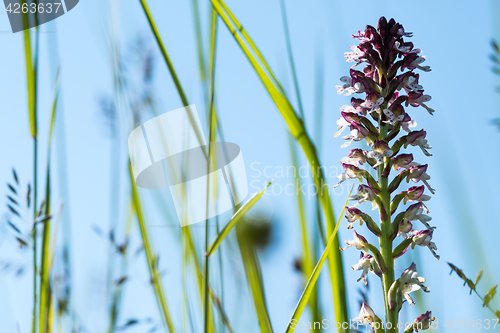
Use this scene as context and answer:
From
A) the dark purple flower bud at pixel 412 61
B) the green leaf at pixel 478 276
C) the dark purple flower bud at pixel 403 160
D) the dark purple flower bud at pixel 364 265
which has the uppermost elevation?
the dark purple flower bud at pixel 412 61

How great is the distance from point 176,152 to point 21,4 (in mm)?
500

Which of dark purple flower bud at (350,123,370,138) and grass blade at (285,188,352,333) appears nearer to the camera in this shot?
grass blade at (285,188,352,333)

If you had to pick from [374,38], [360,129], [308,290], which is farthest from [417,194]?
[308,290]

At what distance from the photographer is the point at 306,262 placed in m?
0.91

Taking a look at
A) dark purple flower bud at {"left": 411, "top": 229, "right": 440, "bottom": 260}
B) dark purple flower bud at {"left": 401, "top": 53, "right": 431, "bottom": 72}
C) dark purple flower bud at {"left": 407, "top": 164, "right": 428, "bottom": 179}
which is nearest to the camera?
dark purple flower bud at {"left": 411, "top": 229, "right": 440, "bottom": 260}

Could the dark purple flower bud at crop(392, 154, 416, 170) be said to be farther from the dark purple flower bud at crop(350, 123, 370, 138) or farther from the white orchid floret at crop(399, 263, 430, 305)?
the white orchid floret at crop(399, 263, 430, 305)

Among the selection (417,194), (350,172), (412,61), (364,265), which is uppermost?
(412,61)

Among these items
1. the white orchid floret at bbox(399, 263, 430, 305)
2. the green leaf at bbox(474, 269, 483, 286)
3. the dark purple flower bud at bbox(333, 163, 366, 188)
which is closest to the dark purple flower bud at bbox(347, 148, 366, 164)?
the dark purple flower bud at bbox(333, 163, 366, 188)

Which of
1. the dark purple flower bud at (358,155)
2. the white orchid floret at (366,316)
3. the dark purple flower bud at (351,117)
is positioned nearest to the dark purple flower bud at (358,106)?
the dark purple flower bud at (351,117)

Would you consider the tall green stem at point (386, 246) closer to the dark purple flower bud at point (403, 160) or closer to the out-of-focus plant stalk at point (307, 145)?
the dark purple flower bud at point (403, 160)

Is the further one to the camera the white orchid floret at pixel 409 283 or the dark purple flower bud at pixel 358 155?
the dark purple flower bud at pixel 358 155

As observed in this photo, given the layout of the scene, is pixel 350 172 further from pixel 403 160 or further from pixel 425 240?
pixel 425 240

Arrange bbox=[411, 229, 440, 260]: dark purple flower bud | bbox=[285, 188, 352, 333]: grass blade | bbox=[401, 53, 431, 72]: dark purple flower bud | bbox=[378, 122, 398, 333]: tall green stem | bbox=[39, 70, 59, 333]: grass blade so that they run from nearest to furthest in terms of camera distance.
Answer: bbox=[285, 188, 352, 333]: grass blade, bbox=[39, 70, 59, 333]: grass blade, bbox=[378, 122, 398, 333]: tall green stem, bbox=[411, 229, 440, 260]: dark purple flower bud, bbox=[401, 53, 431, 72]: dark purple flower bud

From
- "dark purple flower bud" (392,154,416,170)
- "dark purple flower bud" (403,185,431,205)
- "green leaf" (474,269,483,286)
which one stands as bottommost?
"green leaf" (474,269,483,286)
